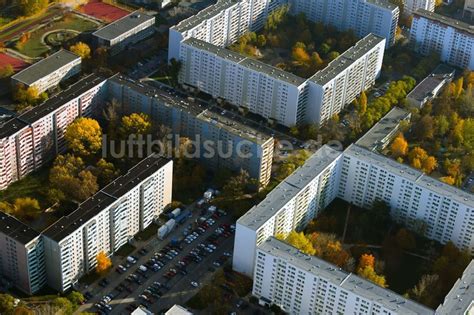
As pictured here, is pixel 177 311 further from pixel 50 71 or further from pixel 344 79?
pixel 50 71

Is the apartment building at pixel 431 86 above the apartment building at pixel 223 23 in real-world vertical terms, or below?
below

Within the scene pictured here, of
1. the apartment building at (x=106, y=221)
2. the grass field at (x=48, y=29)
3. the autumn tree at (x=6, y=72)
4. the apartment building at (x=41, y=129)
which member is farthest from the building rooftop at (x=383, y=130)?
the autumn tree at (x=6, y=72)

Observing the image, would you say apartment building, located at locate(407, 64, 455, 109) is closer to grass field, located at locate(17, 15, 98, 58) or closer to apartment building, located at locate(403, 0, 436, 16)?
apartment building, located at locate(403, 0, 436, 16)

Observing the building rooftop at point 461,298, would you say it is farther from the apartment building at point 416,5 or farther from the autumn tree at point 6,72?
the autumn tree at point 6,72

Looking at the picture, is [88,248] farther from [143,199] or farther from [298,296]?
[298,296]

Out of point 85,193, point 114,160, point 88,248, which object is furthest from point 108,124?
point 88,248


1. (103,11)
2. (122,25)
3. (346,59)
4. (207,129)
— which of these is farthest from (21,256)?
(103,11)
